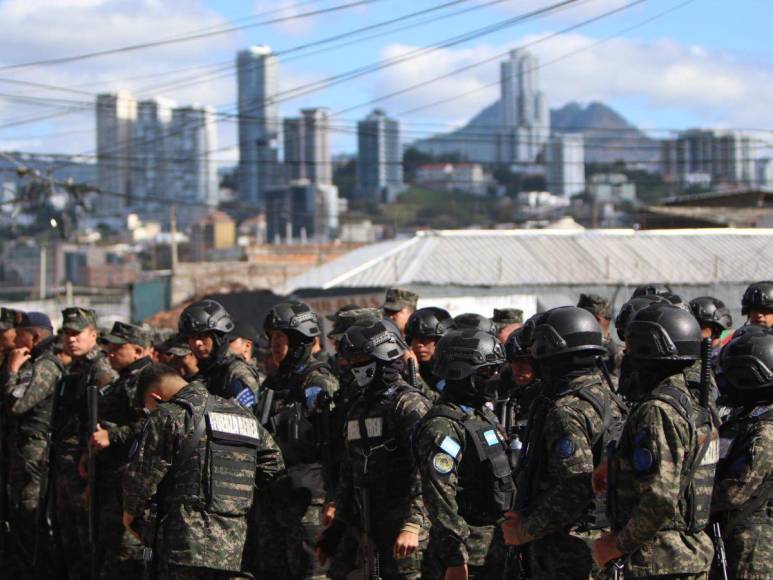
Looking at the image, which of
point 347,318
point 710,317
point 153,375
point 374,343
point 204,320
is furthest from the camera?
point 710,317

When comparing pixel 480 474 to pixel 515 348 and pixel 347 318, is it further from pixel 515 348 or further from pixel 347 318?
pixel 347 318

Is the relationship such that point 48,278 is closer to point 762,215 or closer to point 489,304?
point 762,215

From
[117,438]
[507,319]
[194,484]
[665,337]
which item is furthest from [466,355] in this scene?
[507,319]

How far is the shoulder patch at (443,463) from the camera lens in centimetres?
599

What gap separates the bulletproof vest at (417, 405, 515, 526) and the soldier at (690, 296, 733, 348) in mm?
3520

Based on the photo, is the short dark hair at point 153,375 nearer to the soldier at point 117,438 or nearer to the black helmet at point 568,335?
the soldier at point 117,438

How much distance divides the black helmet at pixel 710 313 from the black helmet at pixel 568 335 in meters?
3.73

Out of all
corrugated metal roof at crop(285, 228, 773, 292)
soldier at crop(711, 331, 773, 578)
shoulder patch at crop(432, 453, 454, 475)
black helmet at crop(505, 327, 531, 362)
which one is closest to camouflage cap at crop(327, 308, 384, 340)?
black helmet at crop(505, 327, 531, 362)

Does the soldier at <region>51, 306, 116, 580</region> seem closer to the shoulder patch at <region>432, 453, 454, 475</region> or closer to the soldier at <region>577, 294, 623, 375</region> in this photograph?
the soldier at <region>577, 294, 623, 375</region>

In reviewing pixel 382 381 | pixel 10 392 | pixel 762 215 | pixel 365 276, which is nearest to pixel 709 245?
pixel 365 276

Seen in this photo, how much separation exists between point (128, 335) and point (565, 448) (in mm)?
5014

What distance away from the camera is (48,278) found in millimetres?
128250

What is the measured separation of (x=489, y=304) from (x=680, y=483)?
1467cm

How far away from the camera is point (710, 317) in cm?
955
